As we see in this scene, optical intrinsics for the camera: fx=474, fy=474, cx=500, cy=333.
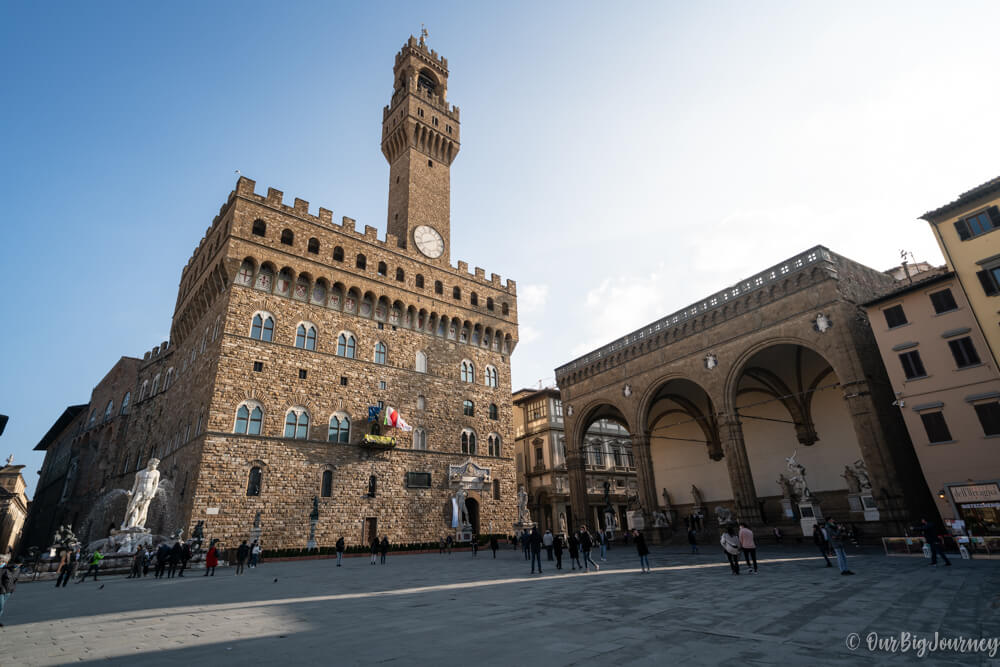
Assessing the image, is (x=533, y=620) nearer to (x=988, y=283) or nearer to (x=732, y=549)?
(x=732, y=549)

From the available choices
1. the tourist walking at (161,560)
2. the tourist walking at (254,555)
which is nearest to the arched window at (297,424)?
the tourist walking at (254,555)

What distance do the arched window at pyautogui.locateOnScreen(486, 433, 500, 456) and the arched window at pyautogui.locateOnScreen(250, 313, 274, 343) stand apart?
1513 centimetres

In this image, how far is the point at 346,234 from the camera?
2920cm

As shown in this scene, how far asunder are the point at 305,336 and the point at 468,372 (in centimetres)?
1117

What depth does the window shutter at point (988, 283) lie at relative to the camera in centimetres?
1694

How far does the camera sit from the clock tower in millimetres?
33875

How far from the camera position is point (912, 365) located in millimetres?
18609

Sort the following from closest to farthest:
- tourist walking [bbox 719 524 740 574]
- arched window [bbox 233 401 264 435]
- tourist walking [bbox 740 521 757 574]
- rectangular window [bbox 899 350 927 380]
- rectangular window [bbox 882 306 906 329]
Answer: tourist walking [bbox 719 524 740 574] → tourist walking [bbox 740 521 757 574] → rectangular window [bbox 899 350 927 380] → rectangular window [bbox 882 306 906 329] → arched window [bbox 233 401 264 435]

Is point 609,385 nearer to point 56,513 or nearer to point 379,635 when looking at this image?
point 379,635

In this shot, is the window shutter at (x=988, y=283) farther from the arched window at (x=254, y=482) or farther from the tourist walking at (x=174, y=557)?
the arched window at (x=254, y=482)

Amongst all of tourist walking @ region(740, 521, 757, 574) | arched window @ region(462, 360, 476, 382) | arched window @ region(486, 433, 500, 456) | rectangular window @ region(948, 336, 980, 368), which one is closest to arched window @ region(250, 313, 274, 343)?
arched window @ region(462, 360, 476, 382)

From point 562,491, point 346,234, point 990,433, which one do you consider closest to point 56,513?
point 346,234

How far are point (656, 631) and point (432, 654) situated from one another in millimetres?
2811

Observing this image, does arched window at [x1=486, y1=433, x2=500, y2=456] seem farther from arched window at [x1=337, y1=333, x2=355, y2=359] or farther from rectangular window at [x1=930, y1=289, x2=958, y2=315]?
rectangular window at [x1=930, y1=289, x2=958, y2=315]
